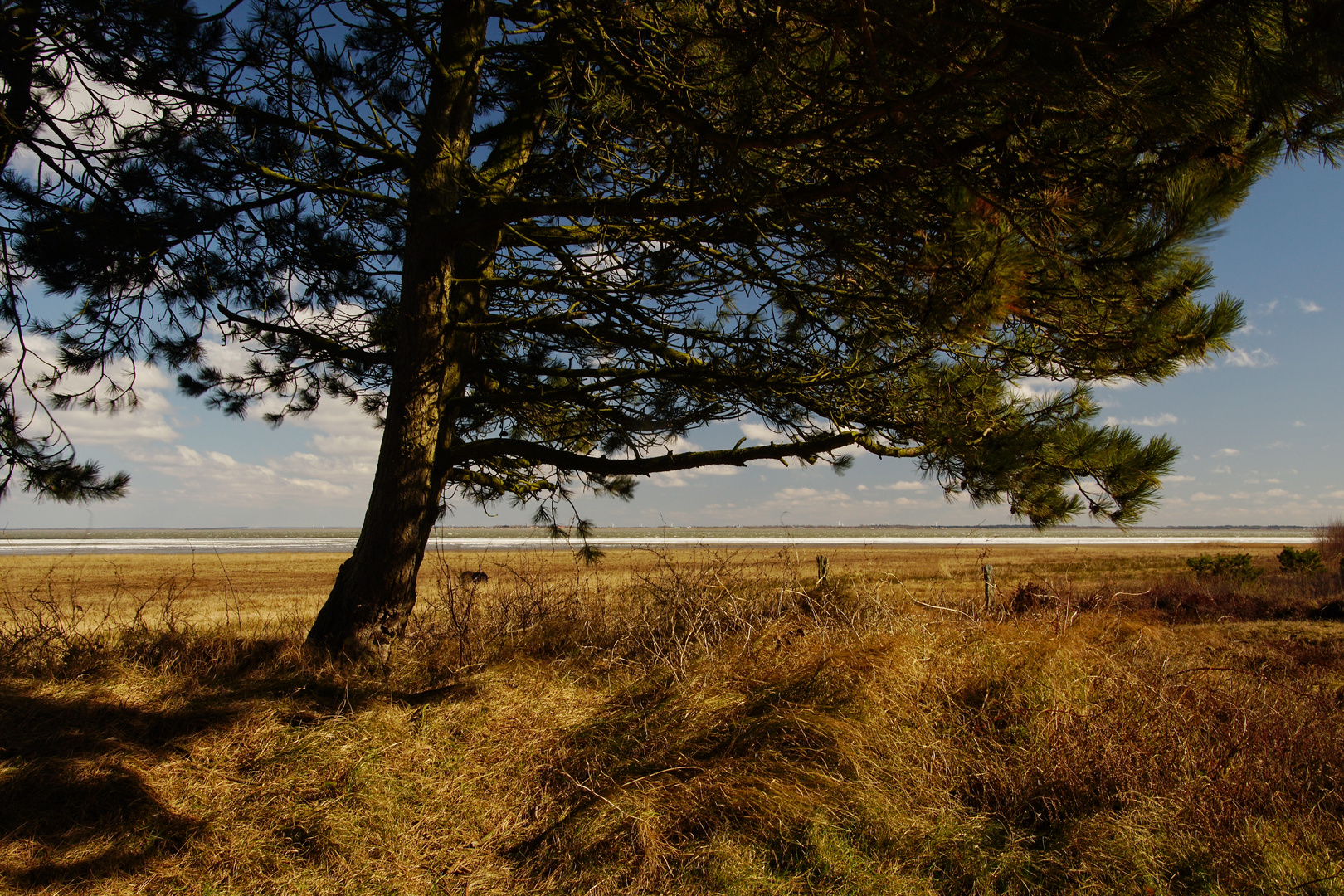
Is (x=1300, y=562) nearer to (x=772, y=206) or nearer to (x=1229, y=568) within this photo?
(x=1229, y=568)

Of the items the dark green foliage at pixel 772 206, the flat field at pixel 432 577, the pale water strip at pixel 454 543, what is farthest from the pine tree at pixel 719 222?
the pale water strip at pixel 454 543

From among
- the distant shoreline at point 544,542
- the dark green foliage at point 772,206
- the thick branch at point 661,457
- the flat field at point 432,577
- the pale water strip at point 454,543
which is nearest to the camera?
the dark green foliage at point 772,206

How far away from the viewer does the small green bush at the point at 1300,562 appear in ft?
55.2

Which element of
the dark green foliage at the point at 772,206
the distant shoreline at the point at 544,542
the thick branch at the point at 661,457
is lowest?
the distant shoreline at the point at 544,542

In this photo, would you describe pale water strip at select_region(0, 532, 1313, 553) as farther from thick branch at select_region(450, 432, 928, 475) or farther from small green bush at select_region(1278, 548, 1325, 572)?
thick branch at select_region(450, 432, 928, 475)

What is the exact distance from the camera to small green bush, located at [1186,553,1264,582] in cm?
1594

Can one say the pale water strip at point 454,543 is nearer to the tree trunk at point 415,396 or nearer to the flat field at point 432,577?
the flat field at point 432,577

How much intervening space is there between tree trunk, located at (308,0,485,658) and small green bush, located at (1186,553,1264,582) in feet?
57.9

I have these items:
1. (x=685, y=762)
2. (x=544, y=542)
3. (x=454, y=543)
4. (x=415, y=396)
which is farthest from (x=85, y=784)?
(x=544, y=542)

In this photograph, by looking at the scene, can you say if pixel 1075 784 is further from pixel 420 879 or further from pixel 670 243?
pixel 670 243

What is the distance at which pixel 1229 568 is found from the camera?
16.9 m

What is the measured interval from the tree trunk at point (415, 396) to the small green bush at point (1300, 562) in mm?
20078

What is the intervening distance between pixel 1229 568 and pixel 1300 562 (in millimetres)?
1833

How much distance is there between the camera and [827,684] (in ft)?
14.2
